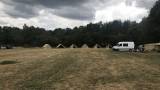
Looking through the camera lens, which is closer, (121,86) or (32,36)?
(121,86)

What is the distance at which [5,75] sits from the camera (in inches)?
836

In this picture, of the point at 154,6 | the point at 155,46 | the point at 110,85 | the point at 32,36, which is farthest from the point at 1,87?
the point at 32,36

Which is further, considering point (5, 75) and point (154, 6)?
point (154, 6)

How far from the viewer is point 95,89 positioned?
16266 millimetres

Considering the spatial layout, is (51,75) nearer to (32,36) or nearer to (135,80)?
(135,80)

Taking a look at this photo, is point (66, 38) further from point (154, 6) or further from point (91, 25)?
point (154, 6)

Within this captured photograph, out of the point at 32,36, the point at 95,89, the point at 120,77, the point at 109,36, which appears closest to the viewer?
the point at 95,89

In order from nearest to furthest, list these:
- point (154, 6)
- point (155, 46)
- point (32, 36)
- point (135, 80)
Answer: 1. point (135, 80)
2. point (154, 6)
3. point (155, 46)
4. point (32, 36)

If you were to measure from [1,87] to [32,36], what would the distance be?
483 feet

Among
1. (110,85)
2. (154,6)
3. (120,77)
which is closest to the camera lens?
(110,85)

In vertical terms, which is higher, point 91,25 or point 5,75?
point 91,25

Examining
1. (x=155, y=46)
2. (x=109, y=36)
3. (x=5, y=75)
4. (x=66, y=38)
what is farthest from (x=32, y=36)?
(x=5, y=75)

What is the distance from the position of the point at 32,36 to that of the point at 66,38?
85.3 feet

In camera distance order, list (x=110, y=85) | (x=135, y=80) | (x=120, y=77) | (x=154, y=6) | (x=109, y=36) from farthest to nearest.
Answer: (x=109, y=36) < (x=154, y=6) < (x=120, y=77) < (x=135, y=80) < (x=110, y=85)
